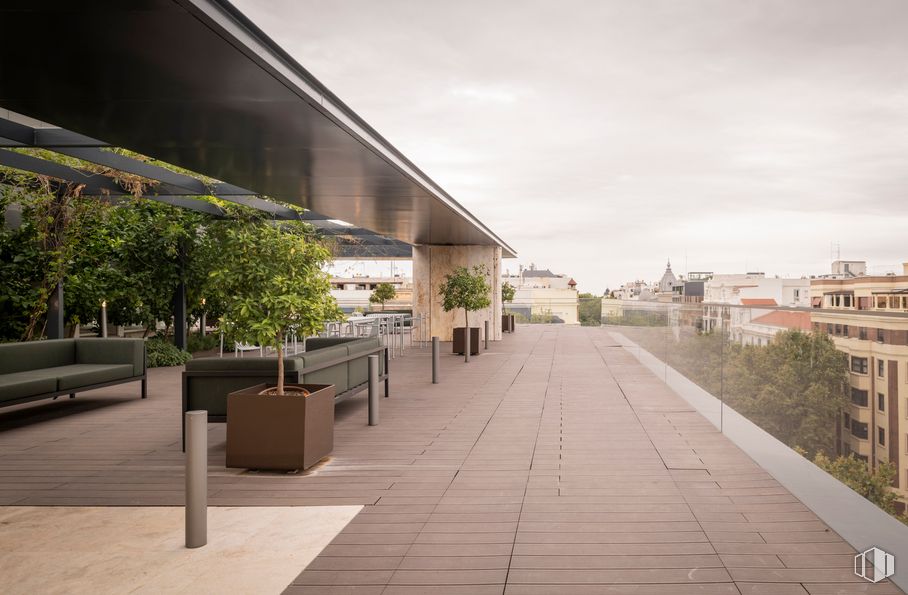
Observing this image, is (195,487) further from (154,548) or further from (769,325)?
(769,325)

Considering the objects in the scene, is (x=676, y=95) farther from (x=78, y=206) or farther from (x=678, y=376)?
(x=78, y=206)

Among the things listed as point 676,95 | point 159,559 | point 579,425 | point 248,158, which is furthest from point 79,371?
point 676,95

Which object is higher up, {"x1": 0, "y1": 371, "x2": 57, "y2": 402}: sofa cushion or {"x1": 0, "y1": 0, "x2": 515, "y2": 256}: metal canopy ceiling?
{"x1": 0, "y1": 0, "x2": 515, "y2": 256}: metal canopy ceiling

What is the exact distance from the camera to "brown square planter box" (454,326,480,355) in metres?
14.7

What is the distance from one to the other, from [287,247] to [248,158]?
263cm

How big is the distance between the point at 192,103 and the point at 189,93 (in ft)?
0.87

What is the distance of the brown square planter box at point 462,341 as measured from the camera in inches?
577

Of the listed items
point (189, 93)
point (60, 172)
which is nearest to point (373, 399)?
point (189, 93)

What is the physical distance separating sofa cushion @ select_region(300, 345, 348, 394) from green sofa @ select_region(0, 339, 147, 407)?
283cm

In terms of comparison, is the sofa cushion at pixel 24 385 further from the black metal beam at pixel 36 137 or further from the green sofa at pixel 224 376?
the black metal beam at pixel 36 137

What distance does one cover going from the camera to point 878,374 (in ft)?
10.4

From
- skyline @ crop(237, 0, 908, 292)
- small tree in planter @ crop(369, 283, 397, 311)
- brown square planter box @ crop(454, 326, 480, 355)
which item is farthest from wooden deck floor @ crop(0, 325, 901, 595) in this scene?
small tree in planter @ crop(369, 283, 397, 311)

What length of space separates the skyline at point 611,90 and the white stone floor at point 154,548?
2844mm

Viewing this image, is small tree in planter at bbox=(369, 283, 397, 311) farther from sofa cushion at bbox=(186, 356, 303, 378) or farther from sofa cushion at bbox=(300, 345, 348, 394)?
sofa cushion at bbox=(186, 356, 303, 378)
